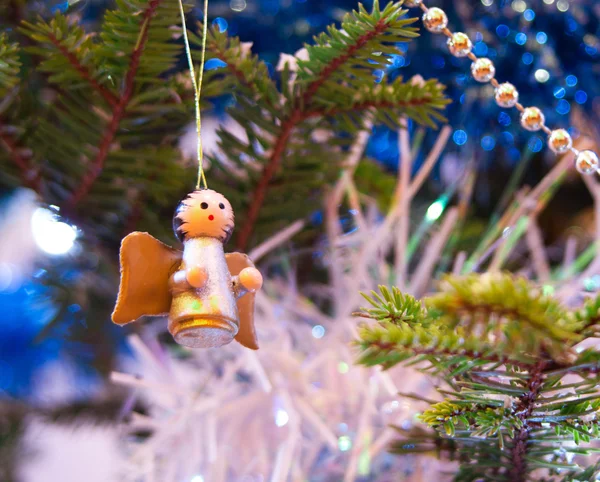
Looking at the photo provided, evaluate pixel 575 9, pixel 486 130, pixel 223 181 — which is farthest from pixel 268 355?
pixel 575 9

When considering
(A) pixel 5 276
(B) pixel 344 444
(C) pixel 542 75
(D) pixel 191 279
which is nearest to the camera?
(D) pixel 191 279

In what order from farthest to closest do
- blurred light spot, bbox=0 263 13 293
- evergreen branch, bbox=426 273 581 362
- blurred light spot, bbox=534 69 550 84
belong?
blurred light spot, bbox=0 263 13 293
blurred light spot, bbox=534 69 550 84
evergreen branch, bbox=426 273 581 362

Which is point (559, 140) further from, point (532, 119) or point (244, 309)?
point (244, 309)

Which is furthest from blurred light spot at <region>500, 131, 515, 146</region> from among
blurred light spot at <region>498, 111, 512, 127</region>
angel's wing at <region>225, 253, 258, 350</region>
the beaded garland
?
angel's wing at <region>225, 253, 258, 350</region>

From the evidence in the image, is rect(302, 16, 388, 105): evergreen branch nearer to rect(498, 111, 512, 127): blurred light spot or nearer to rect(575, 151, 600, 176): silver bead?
rect(575, 151, 600, 176): silver bead

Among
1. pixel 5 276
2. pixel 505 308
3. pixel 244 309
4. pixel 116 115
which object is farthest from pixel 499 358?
pixel 5 276

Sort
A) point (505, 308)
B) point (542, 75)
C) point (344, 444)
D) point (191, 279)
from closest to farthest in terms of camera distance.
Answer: point (505, 308) < point (191, 279) < point (344, 444) < point (542, 75)
